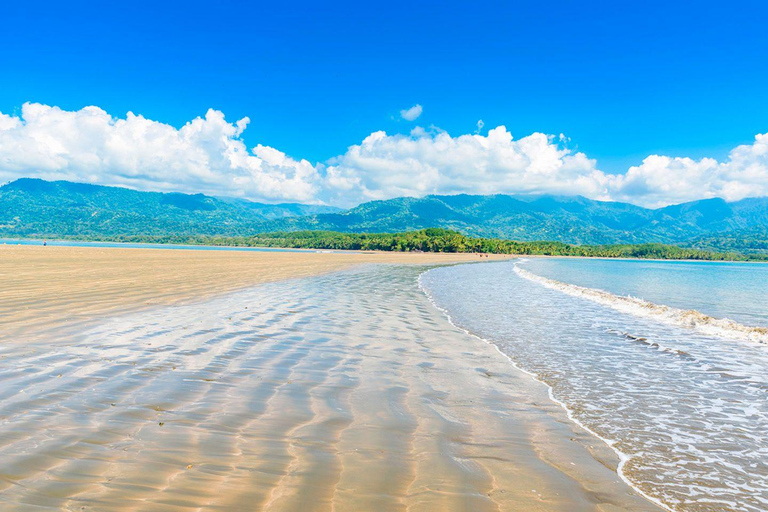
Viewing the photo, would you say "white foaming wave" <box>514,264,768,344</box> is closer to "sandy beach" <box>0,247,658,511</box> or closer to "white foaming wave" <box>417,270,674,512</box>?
"white foaming wave" <box>417,270,674,512</box>

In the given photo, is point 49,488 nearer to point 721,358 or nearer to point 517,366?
point 517,366

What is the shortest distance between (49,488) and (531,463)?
16.8 ft

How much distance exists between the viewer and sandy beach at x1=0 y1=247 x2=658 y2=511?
450 centimetres

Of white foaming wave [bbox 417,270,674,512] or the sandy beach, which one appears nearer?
the sandy beach

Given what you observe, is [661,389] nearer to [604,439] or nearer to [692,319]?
[604,439]

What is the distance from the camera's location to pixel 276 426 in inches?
251

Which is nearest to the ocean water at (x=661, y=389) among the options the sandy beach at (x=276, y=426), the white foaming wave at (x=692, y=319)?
the white foaming wave at (x=692, y=319)

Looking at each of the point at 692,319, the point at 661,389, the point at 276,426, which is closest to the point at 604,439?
the point at 661,389

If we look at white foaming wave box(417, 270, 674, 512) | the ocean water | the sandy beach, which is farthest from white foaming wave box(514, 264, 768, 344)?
the sandy beach

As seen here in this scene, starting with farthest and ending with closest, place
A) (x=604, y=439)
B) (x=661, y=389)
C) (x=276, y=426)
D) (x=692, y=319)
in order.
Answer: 1. (x=692, y=319)
2. (x=661, y=389)
3. (x=604, y=439)
4. (x=276, y=426)

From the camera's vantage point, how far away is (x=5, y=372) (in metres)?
8.34

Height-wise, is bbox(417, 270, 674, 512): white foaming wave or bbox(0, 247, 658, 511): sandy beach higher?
bbox(0, 247, 658, 511): sandy beach

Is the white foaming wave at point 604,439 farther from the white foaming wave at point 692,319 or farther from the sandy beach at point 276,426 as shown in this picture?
the white foaming wave at point 692,319

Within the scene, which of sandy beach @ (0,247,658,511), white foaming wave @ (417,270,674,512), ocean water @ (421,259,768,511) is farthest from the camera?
ocean water @ (421,259,768,511)
